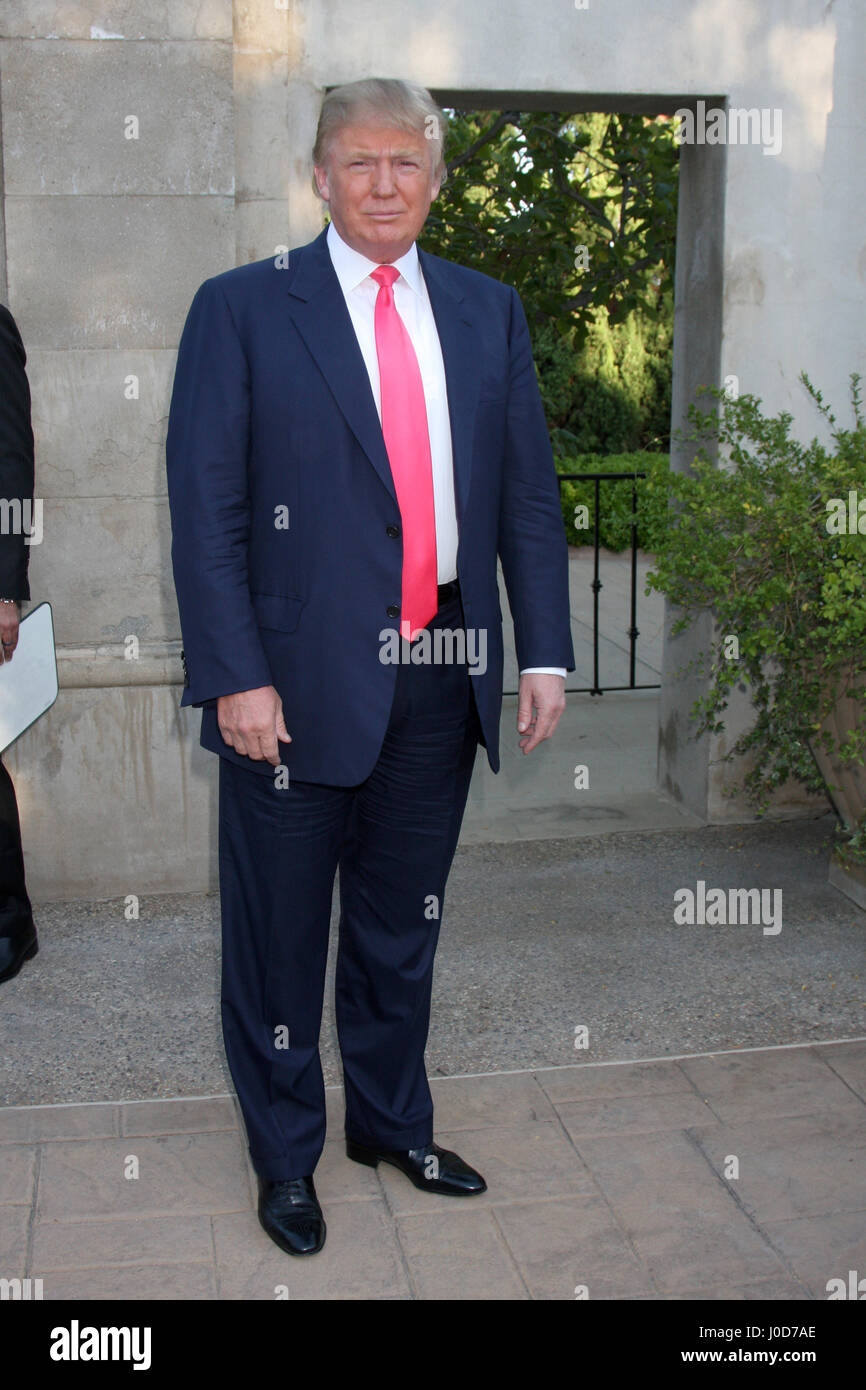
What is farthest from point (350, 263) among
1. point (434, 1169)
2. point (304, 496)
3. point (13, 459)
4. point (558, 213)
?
point (558, 213)

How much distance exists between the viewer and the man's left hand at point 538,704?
304 cm

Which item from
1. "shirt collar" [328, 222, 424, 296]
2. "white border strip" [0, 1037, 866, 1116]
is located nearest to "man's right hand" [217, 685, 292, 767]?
"shirt collar" [328, 222, 424, 296]

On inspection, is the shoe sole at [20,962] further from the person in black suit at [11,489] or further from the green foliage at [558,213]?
the green foliage at [558,213]

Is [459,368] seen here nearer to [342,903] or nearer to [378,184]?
[378,184]

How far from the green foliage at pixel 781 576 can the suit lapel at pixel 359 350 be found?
1.65 meters

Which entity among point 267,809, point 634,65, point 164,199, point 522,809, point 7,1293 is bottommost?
point 7,1293

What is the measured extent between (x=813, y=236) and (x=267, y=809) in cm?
347

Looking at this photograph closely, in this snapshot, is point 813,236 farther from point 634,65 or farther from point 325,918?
point 325,918

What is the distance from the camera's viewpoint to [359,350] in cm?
276

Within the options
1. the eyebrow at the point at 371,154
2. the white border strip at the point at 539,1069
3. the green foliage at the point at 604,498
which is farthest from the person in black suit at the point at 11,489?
the green foliage at the point at 604,498

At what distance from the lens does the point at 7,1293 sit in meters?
2.82

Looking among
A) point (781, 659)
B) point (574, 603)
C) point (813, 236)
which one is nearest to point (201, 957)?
point (781, 659)

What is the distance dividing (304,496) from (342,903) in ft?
3.09

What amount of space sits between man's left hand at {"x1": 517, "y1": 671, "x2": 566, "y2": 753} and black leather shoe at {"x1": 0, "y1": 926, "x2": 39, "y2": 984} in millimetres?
2014
